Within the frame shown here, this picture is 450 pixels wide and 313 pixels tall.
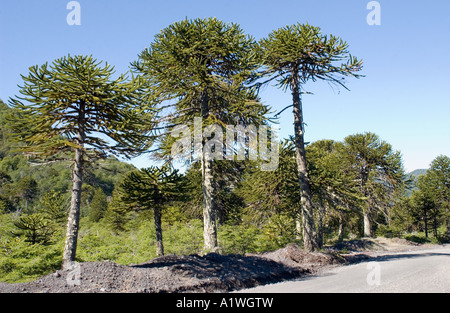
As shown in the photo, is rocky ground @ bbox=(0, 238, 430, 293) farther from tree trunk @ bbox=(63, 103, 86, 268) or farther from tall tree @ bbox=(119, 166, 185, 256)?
tall tree @ bbox=(119, 166, 185, 256)

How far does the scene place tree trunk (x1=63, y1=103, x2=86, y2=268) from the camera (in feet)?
23.4

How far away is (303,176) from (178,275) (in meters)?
7.02

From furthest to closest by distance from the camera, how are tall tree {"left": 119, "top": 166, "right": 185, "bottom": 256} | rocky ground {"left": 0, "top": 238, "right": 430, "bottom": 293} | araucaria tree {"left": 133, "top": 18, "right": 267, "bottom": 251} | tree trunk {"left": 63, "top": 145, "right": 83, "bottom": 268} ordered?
1. tall tree {"left": 119, "top": 166, "right": 185, "bottom": 256}
2. araucaria tree {"left": 133, "top": 18, "right": 267, "bottom": 251}
3. tree trunk {"left": 63, "top": 145, "right": 83, "bottom": 268}
4. rocky ground {"left": 0, "top": 238, "right": 430, "bottom": 293}

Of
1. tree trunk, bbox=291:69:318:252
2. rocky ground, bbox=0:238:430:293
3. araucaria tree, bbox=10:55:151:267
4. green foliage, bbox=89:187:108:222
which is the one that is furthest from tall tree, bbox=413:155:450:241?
green foliage, bbox=89:187:108:222

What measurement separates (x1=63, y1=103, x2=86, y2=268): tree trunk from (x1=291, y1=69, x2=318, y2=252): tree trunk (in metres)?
8.07

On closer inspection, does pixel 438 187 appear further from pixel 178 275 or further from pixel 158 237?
pixel 178 275

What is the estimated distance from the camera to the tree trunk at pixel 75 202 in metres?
7.12

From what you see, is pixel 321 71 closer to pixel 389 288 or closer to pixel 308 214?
pixel 308 214

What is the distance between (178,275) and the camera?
692 centimetres

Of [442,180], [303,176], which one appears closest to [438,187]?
[442,180]

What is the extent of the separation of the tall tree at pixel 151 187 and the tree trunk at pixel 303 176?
4958 millimetres

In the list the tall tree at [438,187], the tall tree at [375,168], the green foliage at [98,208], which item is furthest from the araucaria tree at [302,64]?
the green foliage at [98,208]

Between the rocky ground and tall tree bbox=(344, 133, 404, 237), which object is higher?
tall tree bbox=(344, 133, 404, 237)
